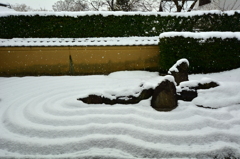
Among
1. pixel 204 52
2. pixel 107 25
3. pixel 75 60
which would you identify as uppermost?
pixel 107 25

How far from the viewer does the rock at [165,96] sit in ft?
10.6

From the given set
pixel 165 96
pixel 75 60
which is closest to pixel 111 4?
pixel 75 60

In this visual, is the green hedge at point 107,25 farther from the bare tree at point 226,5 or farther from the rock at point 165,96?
the bare tree at point 226,5

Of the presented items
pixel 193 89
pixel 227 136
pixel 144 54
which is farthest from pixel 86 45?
pixel 227 136

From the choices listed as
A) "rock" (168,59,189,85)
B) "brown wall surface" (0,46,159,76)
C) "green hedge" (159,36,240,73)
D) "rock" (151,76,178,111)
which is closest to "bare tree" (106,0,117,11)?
"brown wall surface" (0,46,159,76)

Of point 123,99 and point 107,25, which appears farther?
point 107,25

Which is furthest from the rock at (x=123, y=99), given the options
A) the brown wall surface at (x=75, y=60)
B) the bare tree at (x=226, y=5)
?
the bare tree at (x=226, y=5)

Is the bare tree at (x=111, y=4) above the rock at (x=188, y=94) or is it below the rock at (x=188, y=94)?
above

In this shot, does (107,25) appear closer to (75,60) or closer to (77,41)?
(77,41)

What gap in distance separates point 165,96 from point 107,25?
179 inches

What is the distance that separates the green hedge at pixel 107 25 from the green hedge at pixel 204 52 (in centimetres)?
138

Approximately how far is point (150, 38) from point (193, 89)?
146 inches

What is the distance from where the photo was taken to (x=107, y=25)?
21.4 feet

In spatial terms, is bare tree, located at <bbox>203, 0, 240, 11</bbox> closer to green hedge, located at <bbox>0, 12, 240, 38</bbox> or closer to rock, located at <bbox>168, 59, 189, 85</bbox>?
green hedge, located at <bbox>0, 12, 240, 38</bbox>
